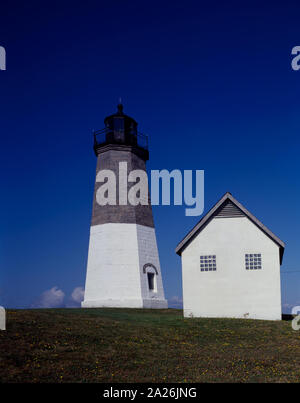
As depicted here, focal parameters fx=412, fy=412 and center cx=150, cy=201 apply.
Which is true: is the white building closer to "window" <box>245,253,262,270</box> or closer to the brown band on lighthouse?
"window" <box>245,253,262,270</box>

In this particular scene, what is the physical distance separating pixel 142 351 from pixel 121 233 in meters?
20.2

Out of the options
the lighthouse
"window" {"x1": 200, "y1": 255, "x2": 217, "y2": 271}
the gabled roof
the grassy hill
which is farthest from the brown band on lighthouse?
the grassy hill

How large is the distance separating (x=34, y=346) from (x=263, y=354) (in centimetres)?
893

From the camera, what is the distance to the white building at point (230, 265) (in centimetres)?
2602

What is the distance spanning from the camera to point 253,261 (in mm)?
26359

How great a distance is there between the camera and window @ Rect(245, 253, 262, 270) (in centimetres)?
2627

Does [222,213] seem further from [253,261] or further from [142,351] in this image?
[142,351]

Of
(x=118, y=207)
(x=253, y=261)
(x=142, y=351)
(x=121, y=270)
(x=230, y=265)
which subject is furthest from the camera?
(x=118, y=207)

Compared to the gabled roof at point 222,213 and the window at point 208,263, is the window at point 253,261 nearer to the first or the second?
the gabled roof at point 222,213

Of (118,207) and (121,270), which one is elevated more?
(118,207)

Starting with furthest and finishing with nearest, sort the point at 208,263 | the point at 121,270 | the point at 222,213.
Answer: the point at 121,270 < the point at 222,213 < the point at 208,263

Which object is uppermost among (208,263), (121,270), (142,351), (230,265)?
(121,270)

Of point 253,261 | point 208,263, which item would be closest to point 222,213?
point 208,263
